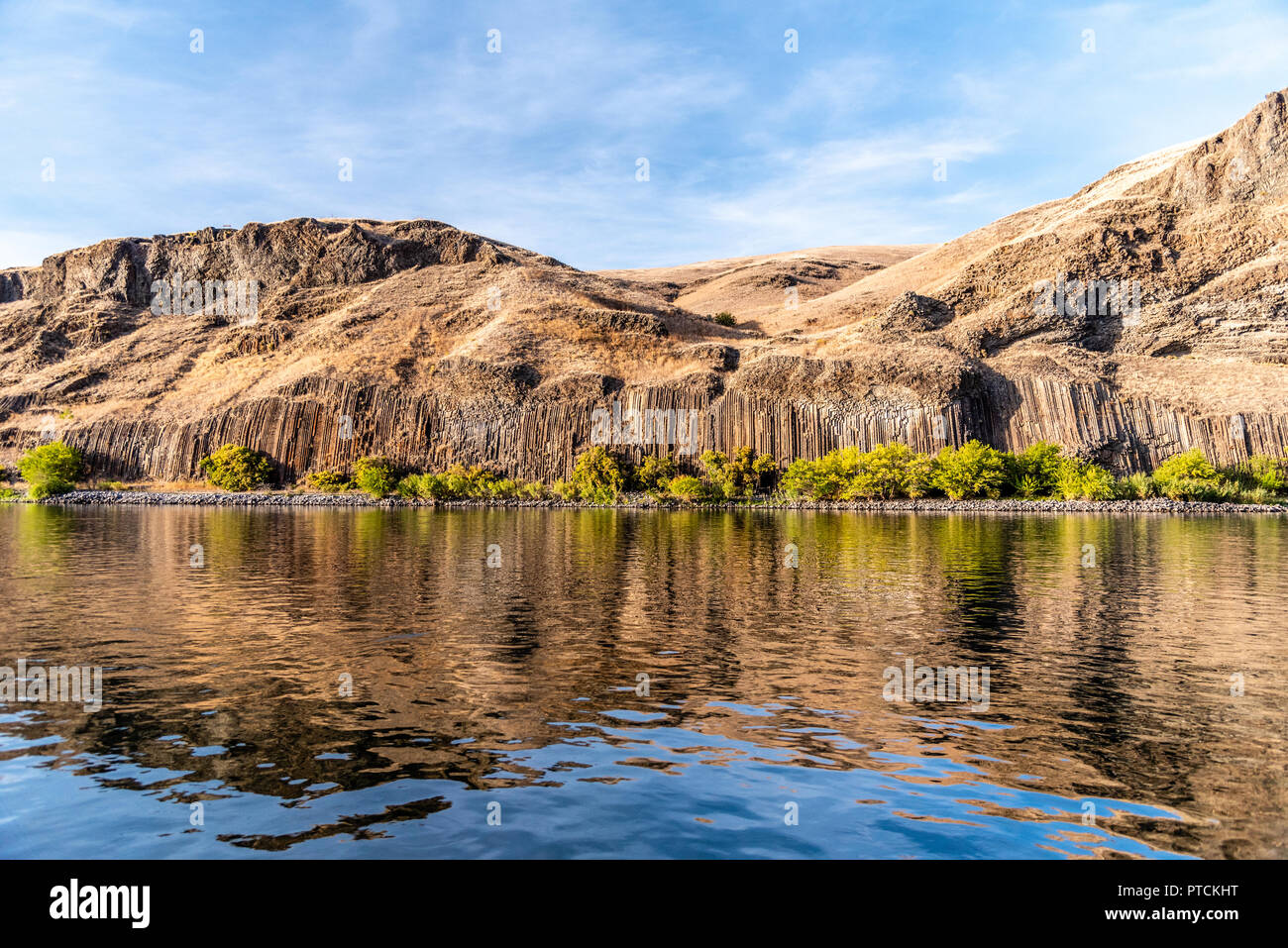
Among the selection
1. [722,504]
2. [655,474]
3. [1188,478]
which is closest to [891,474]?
[722,504]

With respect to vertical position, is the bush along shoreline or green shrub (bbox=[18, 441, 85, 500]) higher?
green shrub (bbox=[18, 441, 85, 500])

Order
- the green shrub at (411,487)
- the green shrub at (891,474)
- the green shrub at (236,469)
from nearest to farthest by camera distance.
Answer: the green shrub at (891,474)
the green shrub at (411,487)
the green shrub at (236,469)

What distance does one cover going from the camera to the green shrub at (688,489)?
97.8m

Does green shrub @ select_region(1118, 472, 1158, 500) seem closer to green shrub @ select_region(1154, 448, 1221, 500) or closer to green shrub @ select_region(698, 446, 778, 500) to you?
green shrub @ select_region(1154, 448, 1221, 500)

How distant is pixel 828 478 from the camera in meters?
95.1

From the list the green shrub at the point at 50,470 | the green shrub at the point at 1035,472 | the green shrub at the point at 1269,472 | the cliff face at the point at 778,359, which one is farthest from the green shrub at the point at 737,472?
the green shrub at the point at 50,470

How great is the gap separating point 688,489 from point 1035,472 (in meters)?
37.6

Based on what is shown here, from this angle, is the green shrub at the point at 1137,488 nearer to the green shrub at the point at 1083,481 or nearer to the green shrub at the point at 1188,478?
the green shrub at the point at 1083,481

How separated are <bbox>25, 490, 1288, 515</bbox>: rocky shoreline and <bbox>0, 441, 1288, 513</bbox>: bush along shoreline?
18 cm

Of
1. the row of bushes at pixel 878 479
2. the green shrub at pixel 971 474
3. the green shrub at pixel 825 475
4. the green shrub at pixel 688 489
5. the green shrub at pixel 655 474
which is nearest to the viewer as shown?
the row of bushes at pixel 878 479

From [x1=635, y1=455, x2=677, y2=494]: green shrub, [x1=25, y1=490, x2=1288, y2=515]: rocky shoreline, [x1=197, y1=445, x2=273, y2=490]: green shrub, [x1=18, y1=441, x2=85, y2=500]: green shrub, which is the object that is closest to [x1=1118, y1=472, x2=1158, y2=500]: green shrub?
[x1=25, y1=490, x2=1288, y2=515]: rocky shoreline

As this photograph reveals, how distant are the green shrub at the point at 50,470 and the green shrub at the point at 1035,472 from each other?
117288 millimetres

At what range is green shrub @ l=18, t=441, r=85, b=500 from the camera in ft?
365

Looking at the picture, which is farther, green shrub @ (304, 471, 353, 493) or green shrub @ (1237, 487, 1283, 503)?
green shrub @ (304, 471, 353, 493)
